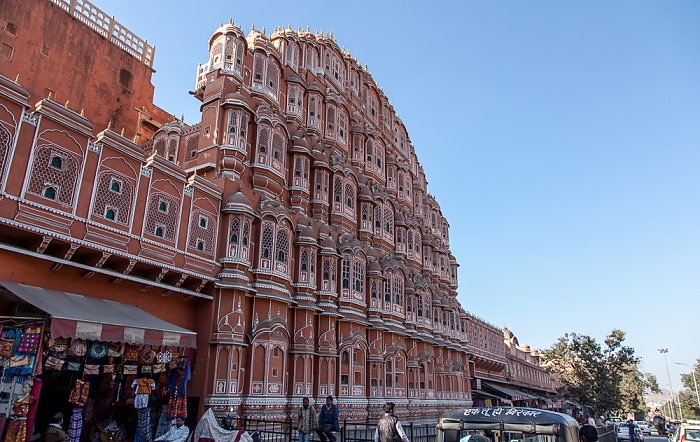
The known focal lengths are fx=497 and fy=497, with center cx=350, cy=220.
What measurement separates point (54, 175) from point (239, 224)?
23.8ft

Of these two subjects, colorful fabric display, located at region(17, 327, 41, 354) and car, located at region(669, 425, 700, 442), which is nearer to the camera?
colorful fabric display, located at region(17, 327, 41, 354)

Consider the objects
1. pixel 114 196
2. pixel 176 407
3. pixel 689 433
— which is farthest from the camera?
pixel 176 407

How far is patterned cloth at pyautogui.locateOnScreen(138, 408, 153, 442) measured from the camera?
15.2m

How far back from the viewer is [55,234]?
45.2ft

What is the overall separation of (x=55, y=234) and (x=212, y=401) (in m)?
7.72

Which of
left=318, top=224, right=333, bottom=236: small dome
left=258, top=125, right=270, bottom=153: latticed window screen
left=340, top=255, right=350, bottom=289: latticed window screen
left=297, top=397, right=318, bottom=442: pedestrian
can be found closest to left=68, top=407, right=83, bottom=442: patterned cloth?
left=297, top=397, right=318, bottom=442: pedestrian

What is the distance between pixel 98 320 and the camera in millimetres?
13359

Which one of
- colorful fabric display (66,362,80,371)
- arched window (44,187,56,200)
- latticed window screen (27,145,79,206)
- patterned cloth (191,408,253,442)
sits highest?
latticed window screen (27,145,79,206)

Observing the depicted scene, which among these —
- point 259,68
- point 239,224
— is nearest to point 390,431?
point 239,224

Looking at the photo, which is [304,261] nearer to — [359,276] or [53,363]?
[359,276]

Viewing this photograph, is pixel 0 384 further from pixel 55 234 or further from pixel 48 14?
pixel 48 14

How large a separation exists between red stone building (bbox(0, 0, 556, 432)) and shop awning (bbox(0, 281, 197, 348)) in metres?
0.08

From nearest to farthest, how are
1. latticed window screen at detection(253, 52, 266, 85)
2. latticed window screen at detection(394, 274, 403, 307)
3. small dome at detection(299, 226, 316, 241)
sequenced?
small dome at detection(299, 226, 316, 241)
latticed window screen at detection(253, 52, 266, 85)
latticed window screen at detection(394, 274, 403, 307)

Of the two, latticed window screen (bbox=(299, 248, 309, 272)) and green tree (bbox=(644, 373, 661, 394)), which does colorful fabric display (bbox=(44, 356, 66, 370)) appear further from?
green tree (bbox=(644, 373, 661, 394))
